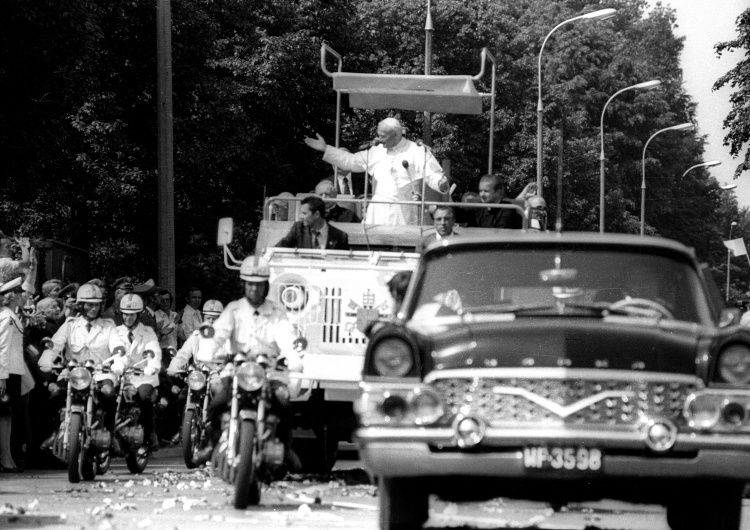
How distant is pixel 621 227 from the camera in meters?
65.7

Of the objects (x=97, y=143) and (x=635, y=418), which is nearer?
(x=635, y=418)

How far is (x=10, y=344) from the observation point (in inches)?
625

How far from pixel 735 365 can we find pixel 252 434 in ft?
14.4

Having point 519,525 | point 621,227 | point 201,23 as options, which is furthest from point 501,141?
point 519,525

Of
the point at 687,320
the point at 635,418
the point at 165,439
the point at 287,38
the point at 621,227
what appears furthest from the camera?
the point at 621,227

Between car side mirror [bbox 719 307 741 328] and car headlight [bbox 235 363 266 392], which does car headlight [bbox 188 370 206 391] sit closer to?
car headlight [bbox 235 363 266 392]

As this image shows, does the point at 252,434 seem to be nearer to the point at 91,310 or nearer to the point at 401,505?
the point at 401,505

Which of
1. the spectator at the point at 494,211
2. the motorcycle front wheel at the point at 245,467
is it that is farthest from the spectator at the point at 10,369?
the motorcycle front wheel at the point at 245,467

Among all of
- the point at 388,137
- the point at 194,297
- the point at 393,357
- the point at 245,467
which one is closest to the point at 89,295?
the point at 388,137

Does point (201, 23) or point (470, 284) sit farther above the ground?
point (201, 23)

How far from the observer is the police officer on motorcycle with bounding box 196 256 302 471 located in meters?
12.0

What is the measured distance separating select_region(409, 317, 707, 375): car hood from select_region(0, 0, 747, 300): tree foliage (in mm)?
18476

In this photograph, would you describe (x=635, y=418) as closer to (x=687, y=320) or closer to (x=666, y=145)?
(x=687, y=320)

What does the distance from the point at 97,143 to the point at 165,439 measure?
62.4 ft
